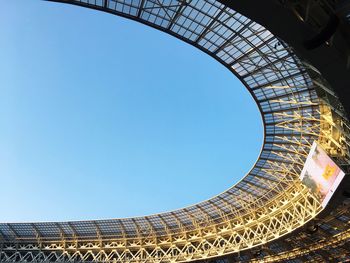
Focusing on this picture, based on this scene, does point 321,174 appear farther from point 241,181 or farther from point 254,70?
point 241,181

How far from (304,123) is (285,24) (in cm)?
1818

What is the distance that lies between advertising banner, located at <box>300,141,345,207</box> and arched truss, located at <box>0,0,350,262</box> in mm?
2037

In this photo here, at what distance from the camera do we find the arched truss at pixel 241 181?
89.8ft

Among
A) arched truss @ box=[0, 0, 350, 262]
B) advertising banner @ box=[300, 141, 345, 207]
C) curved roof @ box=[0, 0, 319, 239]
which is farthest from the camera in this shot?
advertising banner @ box=[300, 141, 345, 207]

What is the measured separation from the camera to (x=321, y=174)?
101ft

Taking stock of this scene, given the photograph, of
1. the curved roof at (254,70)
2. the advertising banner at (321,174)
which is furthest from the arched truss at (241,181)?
the advertising banner at (321,174)

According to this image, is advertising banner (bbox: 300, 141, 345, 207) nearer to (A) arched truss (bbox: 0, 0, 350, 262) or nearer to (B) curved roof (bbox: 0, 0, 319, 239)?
(A) arched truss (bbox: 0, 0, 350, 262)

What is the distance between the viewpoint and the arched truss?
2736cm

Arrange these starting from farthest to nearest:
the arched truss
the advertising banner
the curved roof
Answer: the advertising banner → the arched truss → the curved roof

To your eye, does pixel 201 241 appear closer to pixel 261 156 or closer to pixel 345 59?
pixel 261 156

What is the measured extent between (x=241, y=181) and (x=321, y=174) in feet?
42.7

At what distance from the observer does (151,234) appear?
51844 mm

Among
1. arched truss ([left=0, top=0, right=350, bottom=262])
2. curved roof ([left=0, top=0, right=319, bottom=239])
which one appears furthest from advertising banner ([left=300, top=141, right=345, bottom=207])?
curved roof ([left=0, top=0, right=319, bottom=239])

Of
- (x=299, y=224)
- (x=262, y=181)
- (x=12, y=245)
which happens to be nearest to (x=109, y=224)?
(x=12, y=245)
